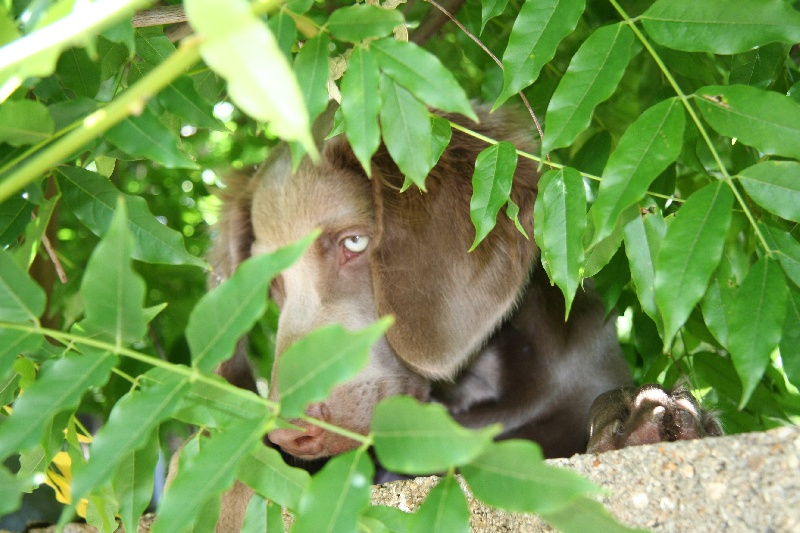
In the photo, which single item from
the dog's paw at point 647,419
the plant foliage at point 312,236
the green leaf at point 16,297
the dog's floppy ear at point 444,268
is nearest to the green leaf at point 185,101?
the plant foliage at point 312,236

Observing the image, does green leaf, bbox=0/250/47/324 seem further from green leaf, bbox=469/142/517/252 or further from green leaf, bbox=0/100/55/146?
green leaf, bbox=469/142/517/252

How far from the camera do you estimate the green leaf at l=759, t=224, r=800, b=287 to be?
3.62ft

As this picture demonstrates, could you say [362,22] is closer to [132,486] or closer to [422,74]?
[422,74]

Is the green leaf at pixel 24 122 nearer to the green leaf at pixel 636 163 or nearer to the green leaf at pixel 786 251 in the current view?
the green leaf at pixel 636 163

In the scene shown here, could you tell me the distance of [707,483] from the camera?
103 centimetres

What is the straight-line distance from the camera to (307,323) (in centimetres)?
196

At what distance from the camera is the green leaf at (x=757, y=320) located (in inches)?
39.5

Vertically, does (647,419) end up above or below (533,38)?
below

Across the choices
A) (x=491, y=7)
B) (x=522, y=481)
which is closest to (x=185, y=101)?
(x=491, y=7)

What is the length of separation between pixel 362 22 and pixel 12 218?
604mm

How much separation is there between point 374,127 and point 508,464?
1.33 ft

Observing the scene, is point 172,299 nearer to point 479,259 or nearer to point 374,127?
point 479,259

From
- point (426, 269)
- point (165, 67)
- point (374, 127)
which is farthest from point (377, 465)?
point (165, 67)

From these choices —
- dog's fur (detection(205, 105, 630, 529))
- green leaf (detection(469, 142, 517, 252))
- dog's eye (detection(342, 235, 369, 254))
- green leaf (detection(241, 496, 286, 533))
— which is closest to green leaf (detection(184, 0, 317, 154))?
green leaf (detection(241, 496, 286, 533))
